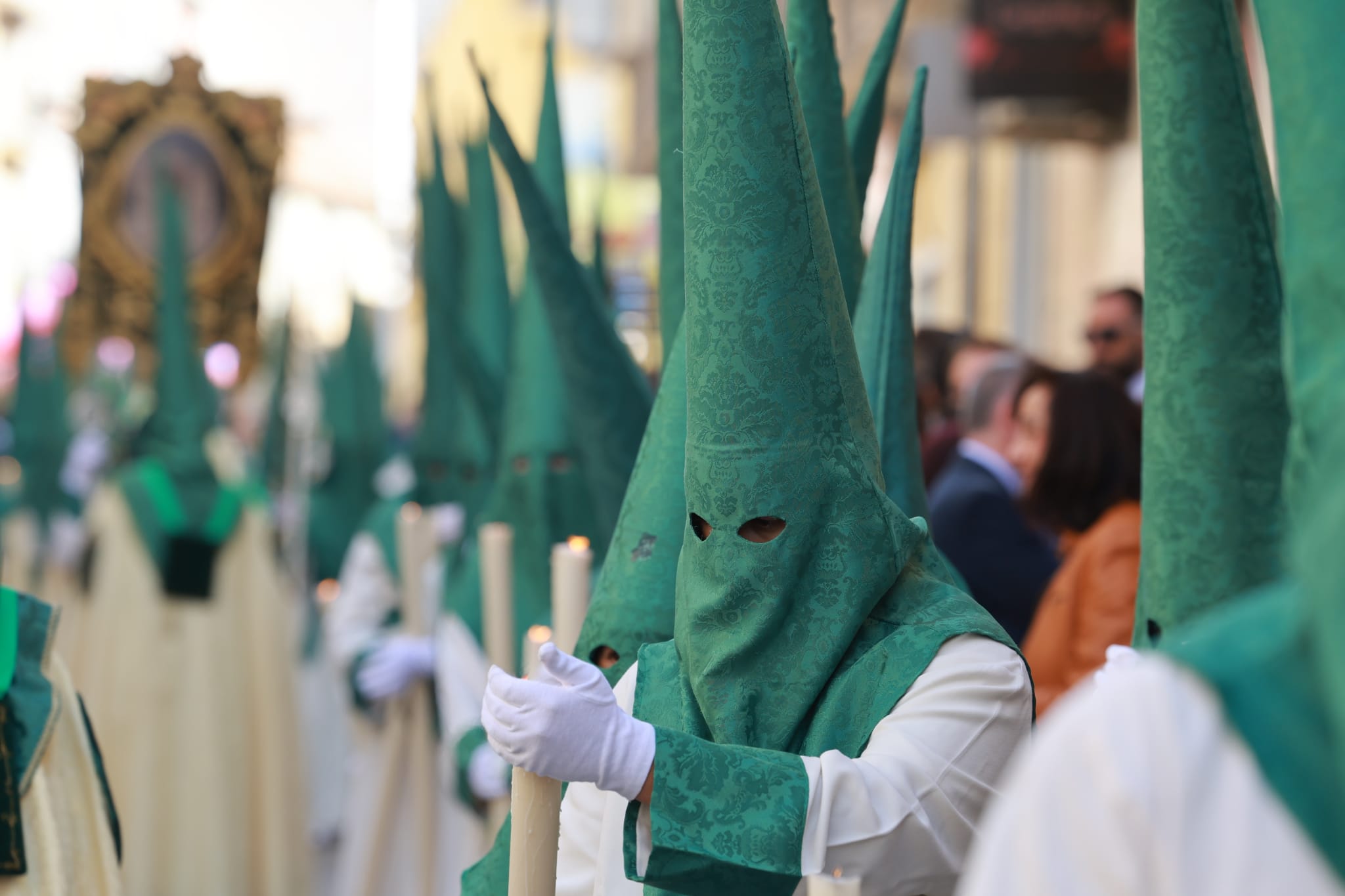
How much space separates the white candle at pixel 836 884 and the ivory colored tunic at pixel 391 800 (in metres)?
2.39

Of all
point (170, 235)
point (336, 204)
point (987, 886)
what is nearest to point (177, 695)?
point (170, 235)

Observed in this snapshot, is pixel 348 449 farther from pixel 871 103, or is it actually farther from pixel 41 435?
pixel 871 103

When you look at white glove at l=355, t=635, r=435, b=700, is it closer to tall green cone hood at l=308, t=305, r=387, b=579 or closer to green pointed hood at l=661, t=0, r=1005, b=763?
tall green cone hood at l=308, t=305, r=387, b=579

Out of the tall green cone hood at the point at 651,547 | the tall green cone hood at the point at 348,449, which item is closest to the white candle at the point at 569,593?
the tall green cone hood at the point at 651,547

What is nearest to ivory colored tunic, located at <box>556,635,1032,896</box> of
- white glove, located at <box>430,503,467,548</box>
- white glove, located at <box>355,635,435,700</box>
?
white glove, located at <box>355,635,435,700</box>

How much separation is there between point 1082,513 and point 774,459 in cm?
167

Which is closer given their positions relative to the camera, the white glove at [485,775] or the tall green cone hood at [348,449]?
the white glove at [485,775]

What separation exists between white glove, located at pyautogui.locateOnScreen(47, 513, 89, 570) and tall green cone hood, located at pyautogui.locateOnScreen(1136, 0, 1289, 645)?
559cm

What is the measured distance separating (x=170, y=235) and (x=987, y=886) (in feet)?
17.7

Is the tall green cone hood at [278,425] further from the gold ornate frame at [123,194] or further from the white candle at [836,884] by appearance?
the white candle at [836,884]

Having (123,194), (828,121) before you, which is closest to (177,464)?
(123,194)

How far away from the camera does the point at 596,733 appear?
180 cm

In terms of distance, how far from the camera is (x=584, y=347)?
3150 mm

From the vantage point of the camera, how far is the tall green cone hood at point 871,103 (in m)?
3.02
